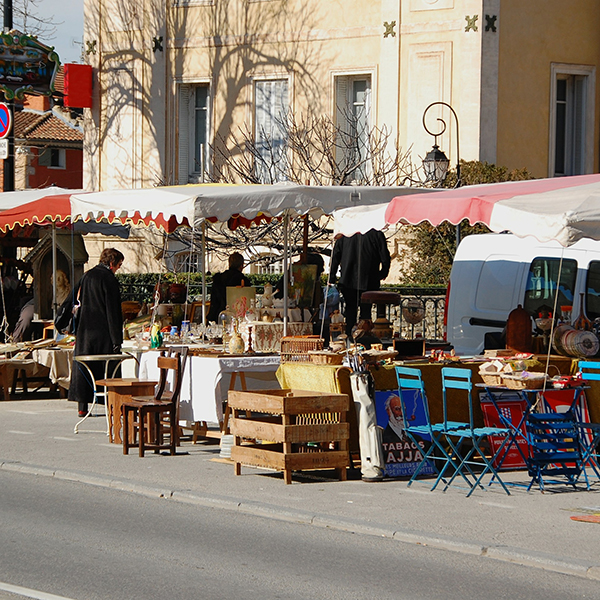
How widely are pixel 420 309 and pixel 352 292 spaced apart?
2924 mm

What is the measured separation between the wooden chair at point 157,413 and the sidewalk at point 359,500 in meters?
0.18

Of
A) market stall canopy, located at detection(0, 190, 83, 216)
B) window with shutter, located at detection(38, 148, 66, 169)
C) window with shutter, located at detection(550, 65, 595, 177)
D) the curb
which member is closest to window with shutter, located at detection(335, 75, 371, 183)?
window with shutter, located at detection(550, 65, 595, 177)

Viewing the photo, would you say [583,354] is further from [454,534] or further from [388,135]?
[388,135]

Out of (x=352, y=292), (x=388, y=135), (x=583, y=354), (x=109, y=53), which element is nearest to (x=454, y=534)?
(x=583, y=354)

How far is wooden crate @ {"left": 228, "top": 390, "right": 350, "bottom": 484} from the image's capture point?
33.7 ft

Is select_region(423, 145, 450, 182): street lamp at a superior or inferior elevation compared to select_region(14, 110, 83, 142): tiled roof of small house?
inferior

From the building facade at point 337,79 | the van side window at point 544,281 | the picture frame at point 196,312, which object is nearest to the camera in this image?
the van side window at point 544,281

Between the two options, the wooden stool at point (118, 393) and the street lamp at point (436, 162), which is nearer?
the wooden stool at point (118, 393)

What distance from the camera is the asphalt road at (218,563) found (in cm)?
680

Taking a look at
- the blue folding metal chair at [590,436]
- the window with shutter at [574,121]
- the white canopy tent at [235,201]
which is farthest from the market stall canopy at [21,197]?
the window with shutter at [574,121]

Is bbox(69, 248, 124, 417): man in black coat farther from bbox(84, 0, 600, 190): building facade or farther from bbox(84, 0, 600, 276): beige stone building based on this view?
bbox(84, 0, 600, 190): building facade

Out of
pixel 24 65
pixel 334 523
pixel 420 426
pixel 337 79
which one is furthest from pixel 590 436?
pixel 24 65

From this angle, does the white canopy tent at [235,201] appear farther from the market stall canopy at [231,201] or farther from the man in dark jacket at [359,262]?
the man in dark jacket at [359,262]

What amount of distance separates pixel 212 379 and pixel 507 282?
4427 millimetres
